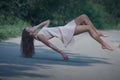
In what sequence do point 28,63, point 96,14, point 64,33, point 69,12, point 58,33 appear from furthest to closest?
point 96,14, point 69,12, point 58,33, point 64,33, point 28,63

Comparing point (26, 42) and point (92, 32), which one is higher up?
point (92, 32)

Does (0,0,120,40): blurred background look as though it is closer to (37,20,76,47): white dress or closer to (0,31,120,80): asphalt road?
(0,31,120,80): asphalt road

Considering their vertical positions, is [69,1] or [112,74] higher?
[69,1]

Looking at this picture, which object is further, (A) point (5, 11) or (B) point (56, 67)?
(A) point (5, 11)

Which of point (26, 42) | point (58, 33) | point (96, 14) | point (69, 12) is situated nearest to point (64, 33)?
point (58, 33)

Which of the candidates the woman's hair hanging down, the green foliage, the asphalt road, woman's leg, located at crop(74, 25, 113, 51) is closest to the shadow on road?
the asphalt road

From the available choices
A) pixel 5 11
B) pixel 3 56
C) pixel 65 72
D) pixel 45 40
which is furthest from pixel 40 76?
pixel 5 11

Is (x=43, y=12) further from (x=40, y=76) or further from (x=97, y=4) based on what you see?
(x=40, y=76)

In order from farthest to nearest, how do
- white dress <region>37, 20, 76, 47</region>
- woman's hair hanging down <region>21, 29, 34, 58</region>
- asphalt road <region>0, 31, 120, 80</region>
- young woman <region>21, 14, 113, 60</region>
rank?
woman's hair hanging down <region>21, 29, 34, 58</region> → white dress <region>37, 20, 76, 47</region> → young woman <region>21, 14, 113, 60</region> → asphalt road <region>0, 31, 120, 80</region>

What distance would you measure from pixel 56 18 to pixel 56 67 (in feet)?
148

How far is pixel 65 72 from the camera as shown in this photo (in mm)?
12742

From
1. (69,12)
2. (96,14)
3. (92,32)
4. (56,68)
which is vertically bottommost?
(56,68)

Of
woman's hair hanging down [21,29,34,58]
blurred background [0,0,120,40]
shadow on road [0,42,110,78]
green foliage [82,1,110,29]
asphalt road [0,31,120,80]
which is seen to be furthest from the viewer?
green foliage [82,1,110,29]

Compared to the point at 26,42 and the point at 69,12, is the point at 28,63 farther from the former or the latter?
the point at 69,12
